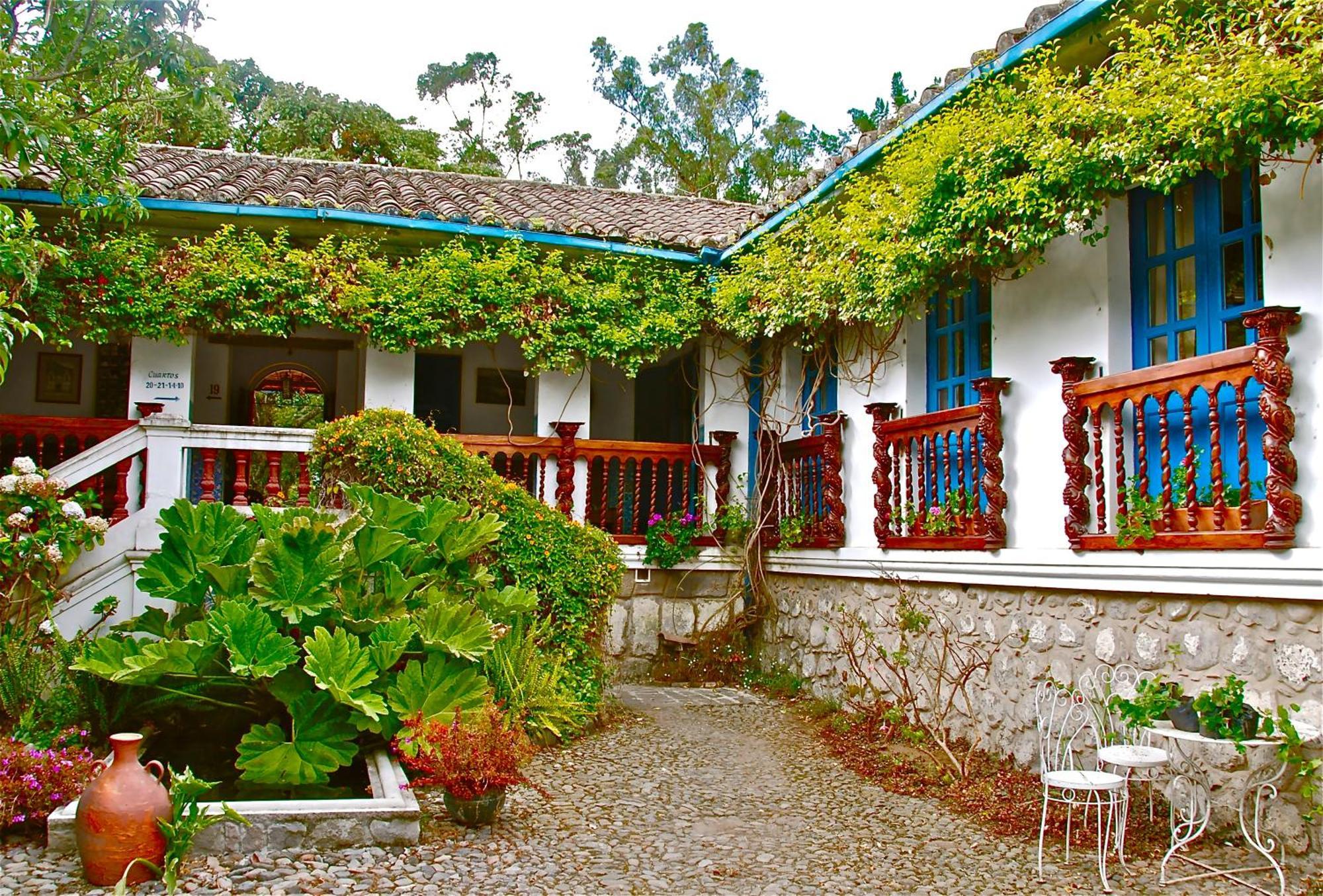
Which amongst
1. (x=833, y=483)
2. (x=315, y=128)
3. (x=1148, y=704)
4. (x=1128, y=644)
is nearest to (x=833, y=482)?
(x=833, y=483)

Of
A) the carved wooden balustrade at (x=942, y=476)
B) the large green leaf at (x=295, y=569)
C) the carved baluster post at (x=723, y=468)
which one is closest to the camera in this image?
the large green leaf at (x=295, y=569)

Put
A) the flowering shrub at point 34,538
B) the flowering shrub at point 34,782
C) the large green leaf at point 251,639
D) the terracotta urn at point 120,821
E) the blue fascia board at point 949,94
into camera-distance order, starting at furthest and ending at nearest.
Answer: the flowering shrub at point 34,538 → the blue fascia board at point 949,94 → the large green leaf at point 251,639 → the flowering shrub at point 34,782 → the terracotta urn at point 120,821

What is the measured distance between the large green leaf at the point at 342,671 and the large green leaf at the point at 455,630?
451 mm

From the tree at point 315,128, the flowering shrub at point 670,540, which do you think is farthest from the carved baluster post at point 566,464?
the tree at point 315,128

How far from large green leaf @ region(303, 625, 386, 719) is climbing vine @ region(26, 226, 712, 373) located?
418cm

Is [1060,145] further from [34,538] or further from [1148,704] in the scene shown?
[34,538]

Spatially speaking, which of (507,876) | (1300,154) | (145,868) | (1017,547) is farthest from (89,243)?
(1300,154)

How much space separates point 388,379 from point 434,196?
2.26 m

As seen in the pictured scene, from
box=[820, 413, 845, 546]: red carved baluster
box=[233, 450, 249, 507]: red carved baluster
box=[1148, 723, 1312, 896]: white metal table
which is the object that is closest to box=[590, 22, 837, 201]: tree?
box=[820, 413, 845, 546]: red carved baluster

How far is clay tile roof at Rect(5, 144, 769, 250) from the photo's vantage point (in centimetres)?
959

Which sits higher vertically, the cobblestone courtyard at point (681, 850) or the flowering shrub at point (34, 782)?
the flowering shrub at point (34, 782)

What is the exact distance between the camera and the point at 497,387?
13.5 m

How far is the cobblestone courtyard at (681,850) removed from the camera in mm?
4551

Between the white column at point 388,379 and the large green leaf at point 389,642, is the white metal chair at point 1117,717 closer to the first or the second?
the large green leaf at point 389,642
